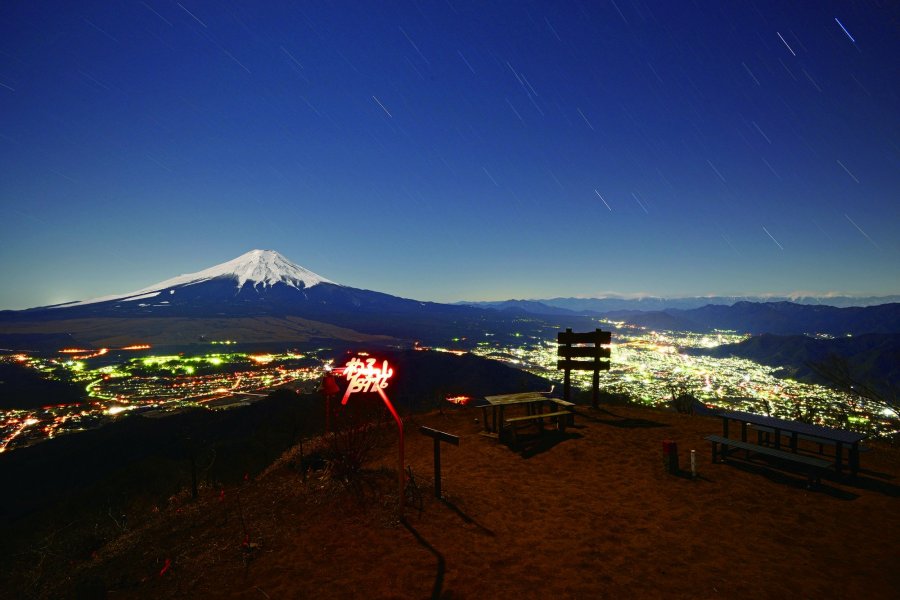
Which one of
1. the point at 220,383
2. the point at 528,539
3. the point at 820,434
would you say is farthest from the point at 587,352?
the point at 220,383

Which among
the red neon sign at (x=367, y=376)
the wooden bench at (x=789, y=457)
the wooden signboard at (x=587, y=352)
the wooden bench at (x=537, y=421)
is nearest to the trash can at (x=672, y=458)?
the wooden bench at (x=789, y=457)

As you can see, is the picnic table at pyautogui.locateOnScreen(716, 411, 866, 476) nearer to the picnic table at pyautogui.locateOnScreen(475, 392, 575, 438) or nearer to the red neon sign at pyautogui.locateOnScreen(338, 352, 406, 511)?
the picnic table at pyautogui.locateOnScreen(475, 392, 575, 438)

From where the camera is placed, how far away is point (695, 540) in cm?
608

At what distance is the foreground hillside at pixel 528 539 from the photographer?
16.6 feet

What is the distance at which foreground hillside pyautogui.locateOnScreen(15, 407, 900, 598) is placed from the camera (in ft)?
16.6

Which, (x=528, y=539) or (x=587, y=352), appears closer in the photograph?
(x=528, y=539)

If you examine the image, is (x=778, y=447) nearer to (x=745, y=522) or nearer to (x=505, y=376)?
(x=745, y=522)

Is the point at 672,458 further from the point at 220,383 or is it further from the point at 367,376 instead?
the point at 220,383

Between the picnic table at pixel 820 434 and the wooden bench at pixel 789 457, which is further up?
the picnic table at pixel 820 434

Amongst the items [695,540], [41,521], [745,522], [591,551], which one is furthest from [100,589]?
[41,521]

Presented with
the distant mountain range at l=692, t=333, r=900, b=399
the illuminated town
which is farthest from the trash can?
the distant mountain range at l=692, t=333, r=900, b=399

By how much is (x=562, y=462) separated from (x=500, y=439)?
240 cm

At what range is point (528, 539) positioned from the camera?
6.22m

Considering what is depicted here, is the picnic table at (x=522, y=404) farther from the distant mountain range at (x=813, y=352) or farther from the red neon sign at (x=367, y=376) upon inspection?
the distant mountain range at (x=813, y=352)
